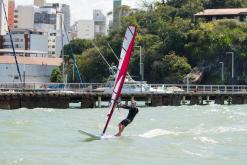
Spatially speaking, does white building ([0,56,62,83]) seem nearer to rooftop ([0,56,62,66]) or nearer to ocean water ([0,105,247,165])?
rooftop ([0,56,62,66])

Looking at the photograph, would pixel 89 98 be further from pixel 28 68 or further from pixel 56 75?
pixel 28 68

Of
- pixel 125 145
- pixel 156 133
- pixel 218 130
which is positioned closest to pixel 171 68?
pixel 218 130

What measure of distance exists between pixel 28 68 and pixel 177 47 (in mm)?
37369

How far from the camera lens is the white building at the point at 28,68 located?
139512 mm

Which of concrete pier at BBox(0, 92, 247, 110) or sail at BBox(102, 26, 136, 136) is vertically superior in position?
sail at BBox(102, 26, 136, 136)

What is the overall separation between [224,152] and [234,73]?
278ft

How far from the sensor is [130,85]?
8556 cm

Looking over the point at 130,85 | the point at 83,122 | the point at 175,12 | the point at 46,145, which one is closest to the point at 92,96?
the point at 130,85

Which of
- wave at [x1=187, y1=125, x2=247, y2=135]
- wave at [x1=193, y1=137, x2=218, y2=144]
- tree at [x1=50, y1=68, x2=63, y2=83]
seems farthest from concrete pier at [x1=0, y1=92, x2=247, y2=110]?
tree at [x1=50, y1=68, x2=63, y2=83]

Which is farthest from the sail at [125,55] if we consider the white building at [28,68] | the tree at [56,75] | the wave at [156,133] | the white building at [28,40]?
the white building at [28,40]

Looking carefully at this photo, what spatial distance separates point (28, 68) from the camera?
14212cm

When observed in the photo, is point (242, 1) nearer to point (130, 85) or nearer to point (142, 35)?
point (142, 35)

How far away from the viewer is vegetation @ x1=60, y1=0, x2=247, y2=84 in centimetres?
11138

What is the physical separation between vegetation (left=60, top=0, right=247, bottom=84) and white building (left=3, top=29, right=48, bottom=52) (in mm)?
59161
